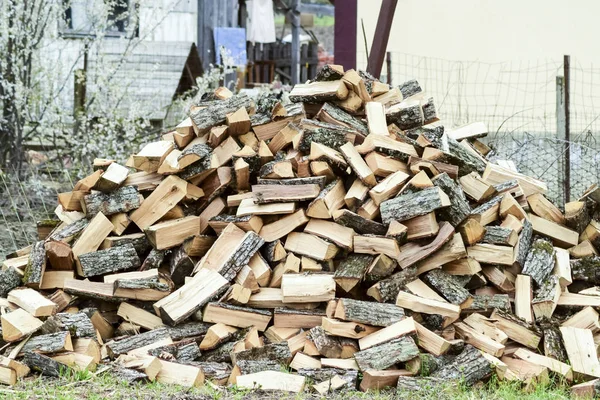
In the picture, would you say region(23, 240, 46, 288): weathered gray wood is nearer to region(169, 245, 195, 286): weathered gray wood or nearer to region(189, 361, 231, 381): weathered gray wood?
region(169, 245, 195, 286): weathered gray wood

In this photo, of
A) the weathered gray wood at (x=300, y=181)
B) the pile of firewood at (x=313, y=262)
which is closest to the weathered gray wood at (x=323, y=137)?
the pile of firewood at (x=313, y=262)

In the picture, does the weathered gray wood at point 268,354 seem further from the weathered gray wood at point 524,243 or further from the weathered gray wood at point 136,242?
the weathered gray wood at point 524,243

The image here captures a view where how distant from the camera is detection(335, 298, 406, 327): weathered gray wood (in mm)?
4238

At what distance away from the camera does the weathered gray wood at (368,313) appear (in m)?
4.24

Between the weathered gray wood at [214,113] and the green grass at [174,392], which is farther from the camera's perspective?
the weathered gray wood at [214,113]

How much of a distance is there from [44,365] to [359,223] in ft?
6.26

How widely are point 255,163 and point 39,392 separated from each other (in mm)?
1982

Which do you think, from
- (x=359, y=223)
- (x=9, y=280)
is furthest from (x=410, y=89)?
(x=9, y=280)

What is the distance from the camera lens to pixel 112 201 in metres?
5.06

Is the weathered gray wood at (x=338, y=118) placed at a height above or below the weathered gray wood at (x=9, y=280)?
above

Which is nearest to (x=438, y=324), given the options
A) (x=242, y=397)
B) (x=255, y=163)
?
(x=242, y=397)

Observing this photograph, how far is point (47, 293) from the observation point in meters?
4.85

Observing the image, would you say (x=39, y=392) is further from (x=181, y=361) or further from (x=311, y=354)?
(x=311, y=354)

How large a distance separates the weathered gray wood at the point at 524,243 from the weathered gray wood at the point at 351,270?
3.08 feet
